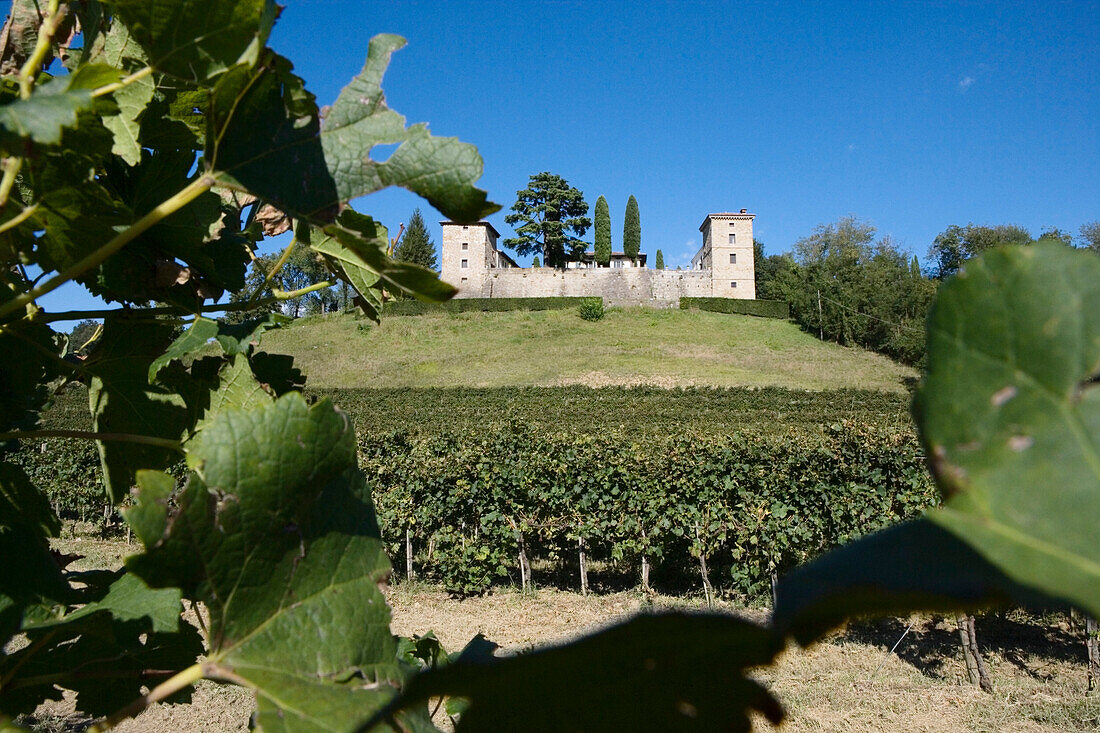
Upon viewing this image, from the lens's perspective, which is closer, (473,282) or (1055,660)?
(1055,660)

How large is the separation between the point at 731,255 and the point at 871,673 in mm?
44242

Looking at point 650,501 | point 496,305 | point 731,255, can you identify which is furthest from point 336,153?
point 731,255

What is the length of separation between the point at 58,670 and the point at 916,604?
0.91m

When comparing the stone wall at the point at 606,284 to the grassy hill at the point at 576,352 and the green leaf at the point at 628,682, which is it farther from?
the green leaf at the point at 628,682

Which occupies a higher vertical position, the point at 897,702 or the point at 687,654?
the point at 687,654

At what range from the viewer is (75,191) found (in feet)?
2.36

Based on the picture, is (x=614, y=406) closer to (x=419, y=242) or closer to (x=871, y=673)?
(x=871, y=673)

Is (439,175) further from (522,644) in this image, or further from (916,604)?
(522,644)

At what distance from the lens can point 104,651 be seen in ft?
2.72

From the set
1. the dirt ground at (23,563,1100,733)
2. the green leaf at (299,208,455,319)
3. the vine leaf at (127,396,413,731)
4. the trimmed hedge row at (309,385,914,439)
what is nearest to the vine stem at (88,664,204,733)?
the vine leaf at (127,396,413,731)

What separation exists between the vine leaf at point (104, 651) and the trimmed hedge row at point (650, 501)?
25.1 ft

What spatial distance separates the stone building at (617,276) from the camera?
4644 cm

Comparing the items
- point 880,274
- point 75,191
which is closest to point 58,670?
point 75,191

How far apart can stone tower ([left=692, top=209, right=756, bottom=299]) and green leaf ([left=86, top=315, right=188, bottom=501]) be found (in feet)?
157
